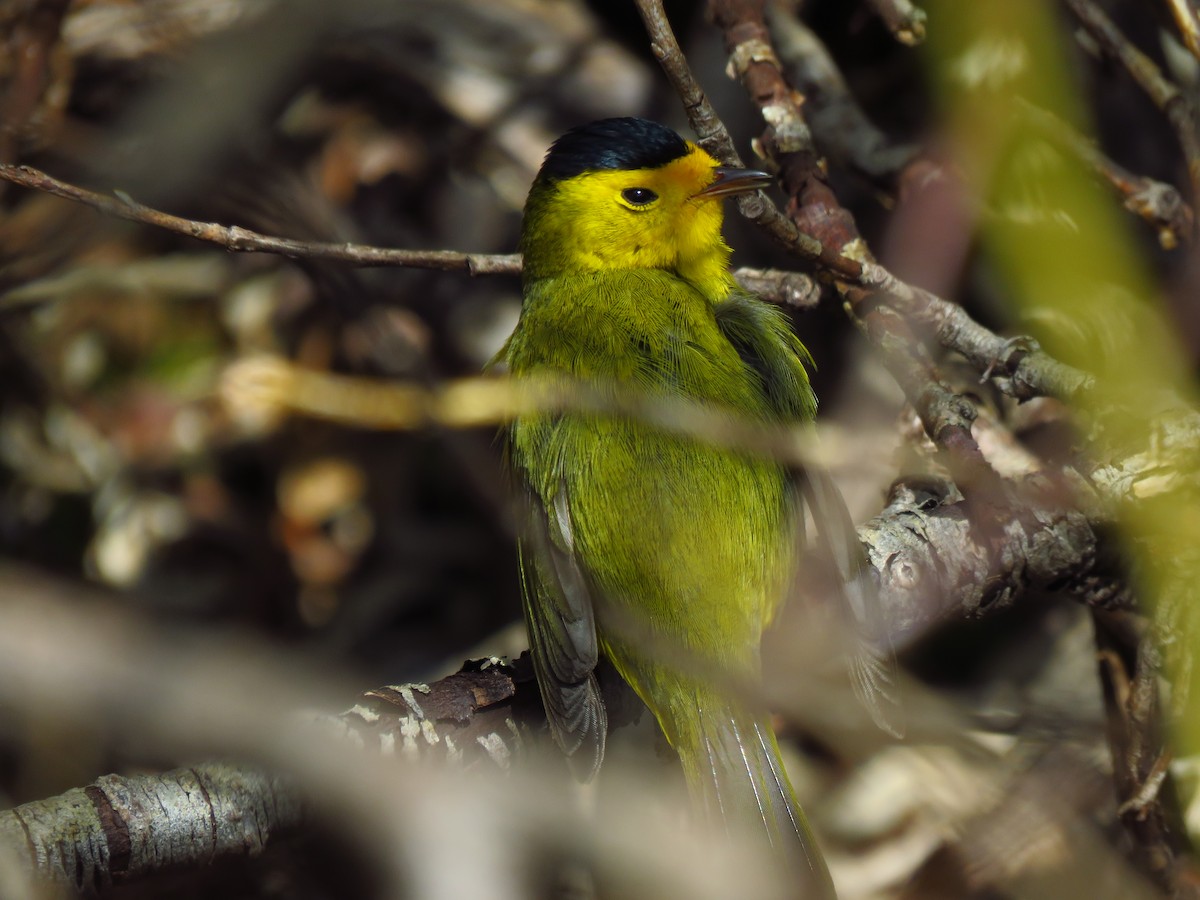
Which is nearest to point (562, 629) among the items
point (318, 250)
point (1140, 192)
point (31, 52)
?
point (318, 250)

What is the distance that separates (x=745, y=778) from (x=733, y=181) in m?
1.37

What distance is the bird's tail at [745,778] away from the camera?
6.82 ft

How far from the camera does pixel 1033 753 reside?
2943 millimetres

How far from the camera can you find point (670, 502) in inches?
90.0

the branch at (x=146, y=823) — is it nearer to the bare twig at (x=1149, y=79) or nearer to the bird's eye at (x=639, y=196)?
the bird's eye at (x=639, y=196)

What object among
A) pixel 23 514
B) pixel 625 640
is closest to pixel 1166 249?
pixel 625 640

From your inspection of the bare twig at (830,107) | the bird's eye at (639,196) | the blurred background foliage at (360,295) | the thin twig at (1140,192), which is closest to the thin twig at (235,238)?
the bird's eye at (639,196)

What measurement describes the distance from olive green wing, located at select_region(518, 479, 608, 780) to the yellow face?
0.74 m

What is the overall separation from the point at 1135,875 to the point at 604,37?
3057 mm

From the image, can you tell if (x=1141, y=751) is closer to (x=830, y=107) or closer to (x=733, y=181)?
(x=733, y=181)

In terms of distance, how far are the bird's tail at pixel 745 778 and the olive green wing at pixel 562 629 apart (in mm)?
180

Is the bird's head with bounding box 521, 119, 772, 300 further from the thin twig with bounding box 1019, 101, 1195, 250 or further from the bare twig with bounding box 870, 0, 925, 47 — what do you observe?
the thin twig with bounding box 1019, 101, 1195, 250

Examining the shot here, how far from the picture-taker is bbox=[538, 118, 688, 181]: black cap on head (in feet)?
9.57

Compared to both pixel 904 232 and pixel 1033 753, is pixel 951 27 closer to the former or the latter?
pixel 904 232
